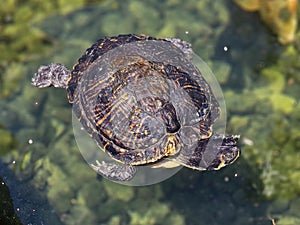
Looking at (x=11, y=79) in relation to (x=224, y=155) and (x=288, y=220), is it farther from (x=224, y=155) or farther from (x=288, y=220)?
(x=288, y=220)

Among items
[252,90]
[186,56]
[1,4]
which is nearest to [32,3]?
[1,4]

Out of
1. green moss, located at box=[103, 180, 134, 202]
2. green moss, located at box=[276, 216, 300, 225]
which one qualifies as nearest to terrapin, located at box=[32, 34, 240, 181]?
green moss, located at box=[103, 180, 134, 202]

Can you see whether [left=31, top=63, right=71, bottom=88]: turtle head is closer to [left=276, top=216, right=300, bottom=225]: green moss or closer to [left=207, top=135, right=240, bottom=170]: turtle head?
[left=207, top=135, right=240, bottom=170]: turtle head

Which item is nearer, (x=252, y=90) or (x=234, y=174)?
(x=234, y=174)

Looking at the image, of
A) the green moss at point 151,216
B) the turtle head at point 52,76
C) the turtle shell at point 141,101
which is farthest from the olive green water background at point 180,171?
the turtle shell at point 141,101

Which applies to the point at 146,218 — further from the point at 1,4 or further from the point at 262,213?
the point at 1,4

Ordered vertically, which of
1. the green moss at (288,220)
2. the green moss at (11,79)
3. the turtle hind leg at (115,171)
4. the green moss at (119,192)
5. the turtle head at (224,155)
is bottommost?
the green moss at (288,220)

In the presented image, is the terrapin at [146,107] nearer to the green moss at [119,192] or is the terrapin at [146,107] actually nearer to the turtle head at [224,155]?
the turtle head at [224,155]
